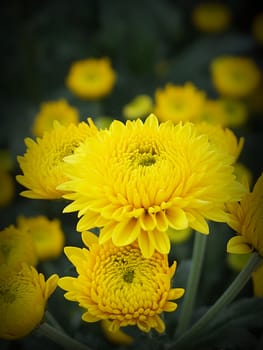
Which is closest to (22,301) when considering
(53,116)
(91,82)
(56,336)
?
(56,336)

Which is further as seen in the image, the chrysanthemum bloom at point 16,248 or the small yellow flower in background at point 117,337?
the small yellow flower in background at point 117,337

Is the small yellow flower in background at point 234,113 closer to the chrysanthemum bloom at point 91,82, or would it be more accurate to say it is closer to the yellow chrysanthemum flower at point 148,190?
the chrysanthemum bloom at point 91,82

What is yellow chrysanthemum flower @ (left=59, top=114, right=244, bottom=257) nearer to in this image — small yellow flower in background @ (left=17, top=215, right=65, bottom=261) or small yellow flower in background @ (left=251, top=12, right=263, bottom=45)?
small yellow flower in background @ (left=17, top=215, right=65, bottom=261)

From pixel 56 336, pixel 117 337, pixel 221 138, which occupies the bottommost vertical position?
→ pixel 117 337

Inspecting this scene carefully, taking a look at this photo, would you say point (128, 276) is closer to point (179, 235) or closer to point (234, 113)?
point (179, 235)

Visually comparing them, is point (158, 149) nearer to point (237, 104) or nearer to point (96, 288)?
point (96, 288)

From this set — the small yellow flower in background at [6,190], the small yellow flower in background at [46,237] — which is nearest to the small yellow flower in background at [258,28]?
the small yellow flower in background at [6,190]
